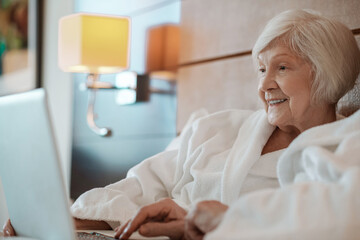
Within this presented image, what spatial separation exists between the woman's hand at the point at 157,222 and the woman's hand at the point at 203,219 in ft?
0.36

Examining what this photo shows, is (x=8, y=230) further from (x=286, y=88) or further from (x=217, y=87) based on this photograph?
(x=217, y=87)

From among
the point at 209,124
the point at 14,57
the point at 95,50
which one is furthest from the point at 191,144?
the point at 14,57

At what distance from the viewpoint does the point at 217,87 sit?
2.19 metres

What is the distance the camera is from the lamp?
2527 mm

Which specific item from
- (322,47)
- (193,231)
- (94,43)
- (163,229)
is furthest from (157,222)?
(94,43)

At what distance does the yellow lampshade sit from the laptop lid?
4.33 feet

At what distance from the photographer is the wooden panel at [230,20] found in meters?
1.67

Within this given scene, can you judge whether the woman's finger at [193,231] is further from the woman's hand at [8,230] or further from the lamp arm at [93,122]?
the lamp arm at [93,122]

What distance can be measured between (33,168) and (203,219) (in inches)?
15.1

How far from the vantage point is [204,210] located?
1022 millimetres

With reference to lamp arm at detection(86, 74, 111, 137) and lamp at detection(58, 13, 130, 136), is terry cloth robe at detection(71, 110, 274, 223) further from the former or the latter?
lamp arm at detection(86, 74, 111, 137)

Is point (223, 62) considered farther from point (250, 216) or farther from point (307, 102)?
point (250, 216)

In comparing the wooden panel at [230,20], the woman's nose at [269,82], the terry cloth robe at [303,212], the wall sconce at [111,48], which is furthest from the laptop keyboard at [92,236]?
the wall sconce at [111,48]

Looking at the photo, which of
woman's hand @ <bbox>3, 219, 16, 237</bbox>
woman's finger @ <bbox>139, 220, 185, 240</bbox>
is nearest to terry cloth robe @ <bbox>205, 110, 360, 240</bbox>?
woman's finger @ <bbox>139, 220, 185, 240</bbox>
